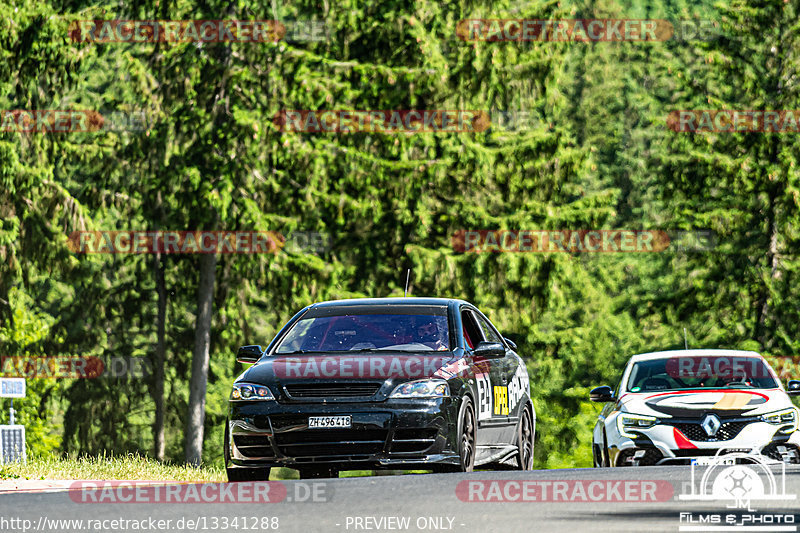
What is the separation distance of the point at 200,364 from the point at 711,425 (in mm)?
19951

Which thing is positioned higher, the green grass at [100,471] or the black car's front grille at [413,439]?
the black car's front grille at [413,439]

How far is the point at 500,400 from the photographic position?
43.2 feet

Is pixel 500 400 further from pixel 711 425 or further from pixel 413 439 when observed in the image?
pixel 711 425

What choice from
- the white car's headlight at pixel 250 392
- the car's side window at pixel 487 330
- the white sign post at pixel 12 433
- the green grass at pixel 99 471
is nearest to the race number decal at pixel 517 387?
the car's side window at pixel 487 330

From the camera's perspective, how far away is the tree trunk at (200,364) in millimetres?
31875

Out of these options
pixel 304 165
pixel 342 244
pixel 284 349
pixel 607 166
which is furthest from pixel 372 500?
pixel 607 166

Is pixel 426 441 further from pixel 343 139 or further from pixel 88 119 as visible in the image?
pixel 88 119

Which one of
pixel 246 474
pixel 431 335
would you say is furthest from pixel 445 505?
pixel 431 335

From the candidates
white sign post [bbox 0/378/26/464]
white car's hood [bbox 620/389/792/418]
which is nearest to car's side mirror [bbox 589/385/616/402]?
white car's hood [bbox 620/389/792/418]

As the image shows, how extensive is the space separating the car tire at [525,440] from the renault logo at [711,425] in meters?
1.77

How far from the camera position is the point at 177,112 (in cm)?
3148

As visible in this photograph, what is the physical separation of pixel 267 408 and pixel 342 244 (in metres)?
23.2

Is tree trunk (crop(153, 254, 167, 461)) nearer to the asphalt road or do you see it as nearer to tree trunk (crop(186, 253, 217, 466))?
tree trunk (crop(186, 253, 217, 466))

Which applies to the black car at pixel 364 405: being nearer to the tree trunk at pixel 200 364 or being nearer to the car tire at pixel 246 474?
the car tire at pixel 246 474
